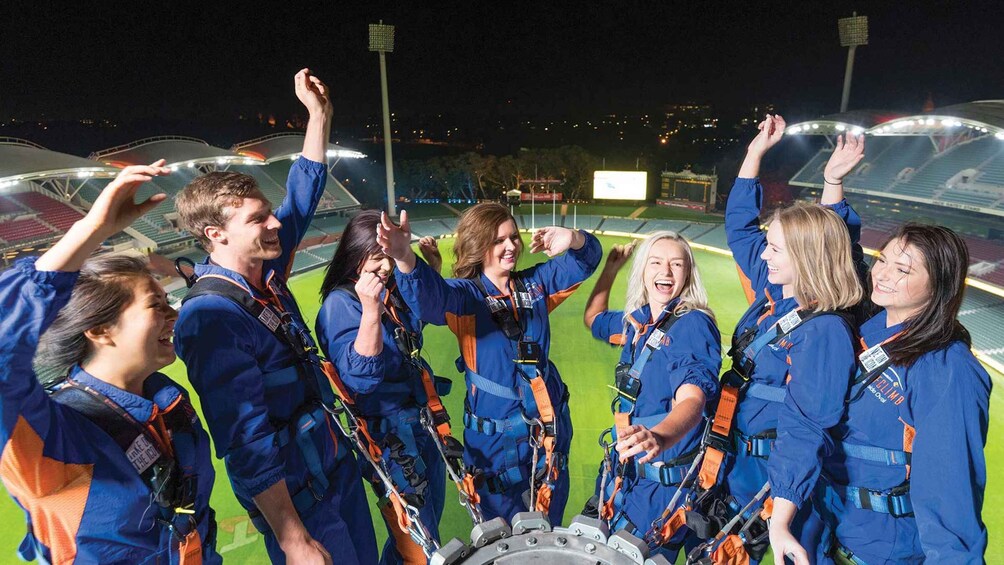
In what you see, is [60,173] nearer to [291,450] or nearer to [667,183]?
[291,450]

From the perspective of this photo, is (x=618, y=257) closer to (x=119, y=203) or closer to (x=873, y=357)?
(x=873, y=357)

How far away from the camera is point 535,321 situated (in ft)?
10.0

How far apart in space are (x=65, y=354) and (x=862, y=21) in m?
26.7

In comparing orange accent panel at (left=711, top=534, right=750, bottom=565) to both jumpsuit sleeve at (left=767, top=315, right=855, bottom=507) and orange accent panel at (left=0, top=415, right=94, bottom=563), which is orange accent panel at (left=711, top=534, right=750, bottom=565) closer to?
jumpsuit sleeve at (left=767, top=315, right=855, bottom=507)

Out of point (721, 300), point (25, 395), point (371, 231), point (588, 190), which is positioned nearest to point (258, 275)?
point (371, 231)

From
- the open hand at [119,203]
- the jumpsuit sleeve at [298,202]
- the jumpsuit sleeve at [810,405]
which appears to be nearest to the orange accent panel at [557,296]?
the jumpsuit sleeve at [810,405]

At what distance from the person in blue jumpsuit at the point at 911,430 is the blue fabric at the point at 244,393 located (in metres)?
1.93

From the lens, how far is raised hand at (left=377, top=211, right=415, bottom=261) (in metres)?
2.30

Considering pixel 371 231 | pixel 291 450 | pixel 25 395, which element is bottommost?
pixel 291 450

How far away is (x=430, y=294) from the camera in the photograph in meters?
2.61

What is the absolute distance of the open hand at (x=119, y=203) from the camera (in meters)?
1.31

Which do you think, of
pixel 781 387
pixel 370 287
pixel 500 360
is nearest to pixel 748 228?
pixel 781 387

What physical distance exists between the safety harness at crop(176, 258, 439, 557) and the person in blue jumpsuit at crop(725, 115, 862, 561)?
155cm

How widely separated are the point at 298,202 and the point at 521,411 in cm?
183
